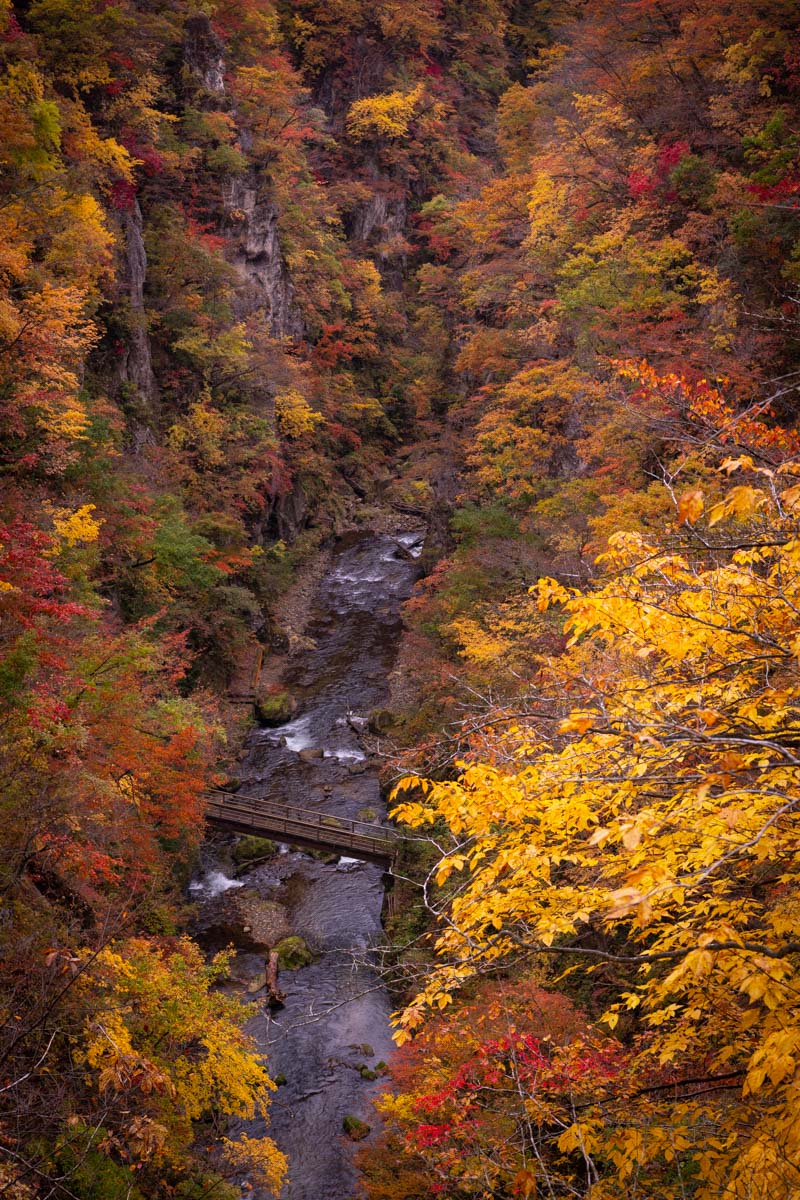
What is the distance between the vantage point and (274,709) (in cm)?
2345

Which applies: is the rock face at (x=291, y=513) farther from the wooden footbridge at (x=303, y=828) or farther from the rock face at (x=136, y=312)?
the wooden footbridge at (x=303, y=828)

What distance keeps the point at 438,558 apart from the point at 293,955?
1805cm

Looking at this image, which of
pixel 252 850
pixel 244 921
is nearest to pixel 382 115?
pixel 252 850

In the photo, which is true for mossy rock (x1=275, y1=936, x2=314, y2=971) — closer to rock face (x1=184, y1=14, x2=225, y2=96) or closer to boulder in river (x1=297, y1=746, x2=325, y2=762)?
boulder in river (x1=297, y1=746, x2=325, y2=762)

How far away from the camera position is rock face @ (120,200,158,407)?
21.4 m

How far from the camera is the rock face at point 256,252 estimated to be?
28.6 metres

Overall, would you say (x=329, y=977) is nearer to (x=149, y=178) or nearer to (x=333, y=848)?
(x=333, y=848)

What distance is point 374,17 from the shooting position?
134 feet

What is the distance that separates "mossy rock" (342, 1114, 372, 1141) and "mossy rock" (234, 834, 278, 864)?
7.74 meters

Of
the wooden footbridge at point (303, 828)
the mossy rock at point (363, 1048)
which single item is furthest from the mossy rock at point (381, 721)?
the mossy rock at point (363, 1048)

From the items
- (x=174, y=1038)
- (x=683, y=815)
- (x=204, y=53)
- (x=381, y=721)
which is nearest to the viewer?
(x=683, y=815)

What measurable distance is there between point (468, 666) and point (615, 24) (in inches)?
969

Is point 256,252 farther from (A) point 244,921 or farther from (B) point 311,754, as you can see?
(A) point 244,921

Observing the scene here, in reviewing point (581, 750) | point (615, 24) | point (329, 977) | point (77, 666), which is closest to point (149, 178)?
point (615, 24)
